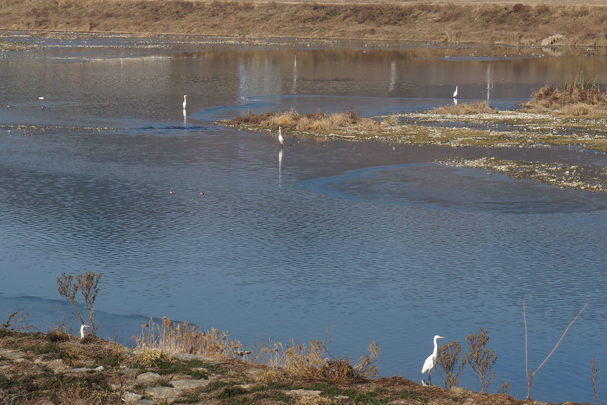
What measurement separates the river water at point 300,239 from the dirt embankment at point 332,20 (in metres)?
56.9

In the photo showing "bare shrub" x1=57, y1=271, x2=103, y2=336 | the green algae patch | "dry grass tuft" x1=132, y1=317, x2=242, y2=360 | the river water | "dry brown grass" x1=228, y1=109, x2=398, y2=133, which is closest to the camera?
"dry grass tuft" x1=132, y1=317, x2=242, y2=360

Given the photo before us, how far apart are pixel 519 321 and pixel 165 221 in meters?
9.39

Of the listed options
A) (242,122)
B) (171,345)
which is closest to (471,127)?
(242,122)

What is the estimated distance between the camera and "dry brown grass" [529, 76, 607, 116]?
37594 millimetres

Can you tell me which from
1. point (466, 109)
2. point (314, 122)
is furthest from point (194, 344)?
point (466, 109)

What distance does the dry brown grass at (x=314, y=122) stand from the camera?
1323 inches

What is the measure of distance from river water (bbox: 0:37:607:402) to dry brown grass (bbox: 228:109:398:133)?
69.2 inches

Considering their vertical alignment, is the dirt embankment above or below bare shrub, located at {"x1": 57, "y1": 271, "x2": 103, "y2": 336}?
above

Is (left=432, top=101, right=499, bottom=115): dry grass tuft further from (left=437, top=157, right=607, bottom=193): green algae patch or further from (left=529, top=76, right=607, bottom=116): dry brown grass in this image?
(left=437, top=157, right=607, bottom=193): green algae patch

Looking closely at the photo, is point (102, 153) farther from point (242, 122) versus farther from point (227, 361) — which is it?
point (227, 361)

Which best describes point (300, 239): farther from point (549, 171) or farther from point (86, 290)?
point (549, 171)

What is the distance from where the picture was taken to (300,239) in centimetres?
1828

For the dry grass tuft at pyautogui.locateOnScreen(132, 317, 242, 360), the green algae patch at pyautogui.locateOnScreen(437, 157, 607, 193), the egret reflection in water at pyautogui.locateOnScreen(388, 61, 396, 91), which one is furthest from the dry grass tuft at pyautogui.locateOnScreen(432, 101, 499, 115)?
the dry grass tuft at pyautogui.locateOnScreen(132, 317, 242, 360)

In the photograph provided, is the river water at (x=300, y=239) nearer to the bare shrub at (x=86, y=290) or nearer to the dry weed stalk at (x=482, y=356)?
the bare shrub at (x=86, y=290)
